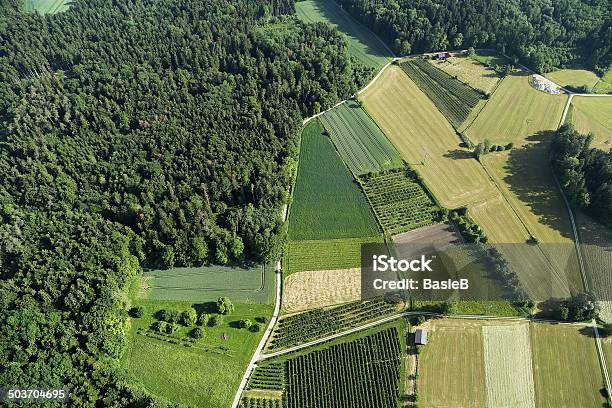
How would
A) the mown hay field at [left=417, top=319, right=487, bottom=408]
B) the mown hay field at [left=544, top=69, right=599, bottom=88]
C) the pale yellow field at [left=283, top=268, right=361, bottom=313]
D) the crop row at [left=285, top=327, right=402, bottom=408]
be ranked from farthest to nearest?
the mown hay field at [left=544, top=69, right=599, bottom=88] → the pale yellow field at [left=283, top=268, right=361, bottom=313] → the crop row at [left=285, top=327, right=402, bottom=408] → the mown hay field at [left=417, top=319, right=487, bottom=408]

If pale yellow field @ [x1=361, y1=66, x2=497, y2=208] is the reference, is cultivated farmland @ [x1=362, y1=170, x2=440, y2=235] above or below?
below

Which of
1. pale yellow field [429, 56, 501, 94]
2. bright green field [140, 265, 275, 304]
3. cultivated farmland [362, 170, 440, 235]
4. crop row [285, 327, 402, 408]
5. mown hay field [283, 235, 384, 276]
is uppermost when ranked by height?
pale yellow field [429, 56, 501, 94]

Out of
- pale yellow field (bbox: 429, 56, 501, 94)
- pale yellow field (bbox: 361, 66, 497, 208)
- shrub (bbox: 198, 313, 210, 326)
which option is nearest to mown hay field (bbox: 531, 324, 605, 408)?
pale yellow field (bbox: 361, 66, 497, 208)

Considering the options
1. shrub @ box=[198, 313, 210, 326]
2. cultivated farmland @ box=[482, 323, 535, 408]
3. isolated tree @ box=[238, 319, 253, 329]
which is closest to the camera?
cultivated farmland @ box=[482, 323, 535, 408]

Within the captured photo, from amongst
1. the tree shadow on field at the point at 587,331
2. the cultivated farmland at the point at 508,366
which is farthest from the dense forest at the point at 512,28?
the cultivated farmland at the point at 508,366

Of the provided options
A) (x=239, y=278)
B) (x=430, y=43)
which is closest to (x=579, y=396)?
(x=239, y=278)

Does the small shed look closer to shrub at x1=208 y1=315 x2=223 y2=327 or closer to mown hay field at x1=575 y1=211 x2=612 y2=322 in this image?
mown hay field at x1=575 y1=211 x2=612 y2=322
